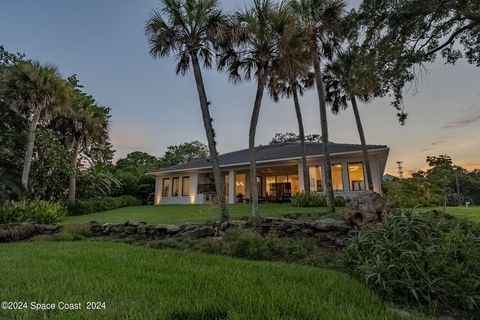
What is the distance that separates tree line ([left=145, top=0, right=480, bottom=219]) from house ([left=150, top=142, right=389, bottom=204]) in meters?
6.37

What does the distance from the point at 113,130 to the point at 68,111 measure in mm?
4924

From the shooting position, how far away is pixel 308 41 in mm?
10016

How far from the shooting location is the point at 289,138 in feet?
130

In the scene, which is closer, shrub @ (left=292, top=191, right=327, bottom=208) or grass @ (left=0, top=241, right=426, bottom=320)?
grass @ (left=0, top=241, right=426, bottom=320)

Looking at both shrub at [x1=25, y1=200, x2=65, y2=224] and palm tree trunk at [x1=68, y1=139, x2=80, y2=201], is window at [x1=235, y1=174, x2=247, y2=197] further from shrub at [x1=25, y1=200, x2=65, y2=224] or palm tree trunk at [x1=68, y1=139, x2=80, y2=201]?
shrub at [x1=25, y1=200, x2=65, y2=224]

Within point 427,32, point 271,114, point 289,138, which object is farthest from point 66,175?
point 289,138

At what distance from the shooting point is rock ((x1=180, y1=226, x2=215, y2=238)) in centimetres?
712

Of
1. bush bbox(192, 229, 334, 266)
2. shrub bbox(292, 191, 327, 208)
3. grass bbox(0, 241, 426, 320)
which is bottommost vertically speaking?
grass bbox(0, 241, 426, 320)

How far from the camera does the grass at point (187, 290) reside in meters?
2.49

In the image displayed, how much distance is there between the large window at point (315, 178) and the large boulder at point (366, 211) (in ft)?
41.8

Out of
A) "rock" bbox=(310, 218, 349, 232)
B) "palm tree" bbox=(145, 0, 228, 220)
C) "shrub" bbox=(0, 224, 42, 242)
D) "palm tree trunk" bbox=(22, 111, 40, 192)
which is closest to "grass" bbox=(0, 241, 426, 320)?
"rock" bbox=(310, 218, 349, 232)

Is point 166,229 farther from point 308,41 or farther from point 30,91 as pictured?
point 30,91

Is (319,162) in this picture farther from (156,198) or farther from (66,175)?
(66,175)

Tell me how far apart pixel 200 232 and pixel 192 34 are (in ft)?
20.4
